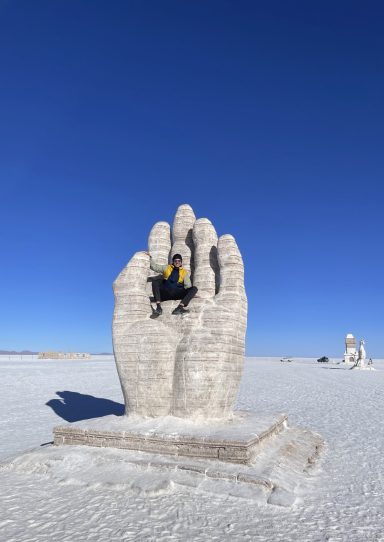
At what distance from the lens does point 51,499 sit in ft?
18.9

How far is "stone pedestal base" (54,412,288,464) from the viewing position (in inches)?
261

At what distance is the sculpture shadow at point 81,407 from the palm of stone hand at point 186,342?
4179mm

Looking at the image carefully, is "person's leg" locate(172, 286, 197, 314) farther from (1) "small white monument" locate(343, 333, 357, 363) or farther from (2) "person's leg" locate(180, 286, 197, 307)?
(1) "small white monument" locate(343, 333, 357, 363)

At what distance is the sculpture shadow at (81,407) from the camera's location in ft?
42.2

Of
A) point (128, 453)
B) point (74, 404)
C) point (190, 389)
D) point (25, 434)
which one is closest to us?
point (128, 453)

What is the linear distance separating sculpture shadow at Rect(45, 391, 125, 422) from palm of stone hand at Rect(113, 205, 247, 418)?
418 centimetres

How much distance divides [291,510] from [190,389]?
2929mm

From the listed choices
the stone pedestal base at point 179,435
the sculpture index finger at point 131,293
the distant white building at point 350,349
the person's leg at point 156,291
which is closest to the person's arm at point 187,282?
the person's leg at point 156,291

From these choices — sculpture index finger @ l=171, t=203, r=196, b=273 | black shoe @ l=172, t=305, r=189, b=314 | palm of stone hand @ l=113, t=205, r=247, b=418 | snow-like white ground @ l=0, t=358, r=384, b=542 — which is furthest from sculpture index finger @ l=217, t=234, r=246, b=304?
snow-like white ground @ l=0, t=358, r=384, b=542

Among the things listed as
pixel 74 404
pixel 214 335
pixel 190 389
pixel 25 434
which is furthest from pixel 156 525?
pixel 74 404

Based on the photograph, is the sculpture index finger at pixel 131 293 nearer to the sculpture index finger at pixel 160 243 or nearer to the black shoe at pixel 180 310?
the black shoe at pixel 180 310

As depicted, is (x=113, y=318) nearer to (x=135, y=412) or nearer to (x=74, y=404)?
(x=135, y=412)

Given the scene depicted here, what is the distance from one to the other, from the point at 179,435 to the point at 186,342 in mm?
1731

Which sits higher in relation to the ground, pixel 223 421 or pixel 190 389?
pixel 190 389
